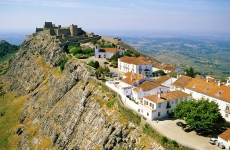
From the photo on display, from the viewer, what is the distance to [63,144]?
60.3 m

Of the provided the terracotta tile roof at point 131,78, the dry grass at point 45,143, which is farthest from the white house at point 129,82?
the dry grass at point 45,143

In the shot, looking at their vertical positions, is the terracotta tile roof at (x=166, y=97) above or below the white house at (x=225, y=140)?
above

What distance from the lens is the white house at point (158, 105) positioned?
46156mm

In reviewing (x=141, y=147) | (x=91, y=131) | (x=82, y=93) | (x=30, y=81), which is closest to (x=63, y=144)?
(x=91, y=131)

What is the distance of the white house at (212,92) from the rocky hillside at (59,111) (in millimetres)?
17481

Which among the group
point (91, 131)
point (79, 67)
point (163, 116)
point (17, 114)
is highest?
point (79, 67)

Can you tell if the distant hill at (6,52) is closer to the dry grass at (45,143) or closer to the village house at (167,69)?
the dry grass at (45,143)

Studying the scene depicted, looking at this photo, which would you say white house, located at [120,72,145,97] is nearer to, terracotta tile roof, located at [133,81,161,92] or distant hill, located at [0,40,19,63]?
terracotta tile roof, located at [133,81,161,92]

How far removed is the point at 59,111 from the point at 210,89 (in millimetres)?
43729

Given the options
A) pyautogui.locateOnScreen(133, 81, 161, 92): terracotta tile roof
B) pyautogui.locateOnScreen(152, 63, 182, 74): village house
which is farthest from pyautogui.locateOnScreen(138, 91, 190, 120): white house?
pyautogui.locateOnScreen(152, 63, 182, 74): village house

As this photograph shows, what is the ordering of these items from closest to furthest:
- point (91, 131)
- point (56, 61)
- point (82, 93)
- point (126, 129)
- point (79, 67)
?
point (126, 129) < point (91, 131) < point (82, 93) < point (79, 67) < point (56, 61)

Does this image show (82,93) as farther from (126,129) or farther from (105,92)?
(126,129)

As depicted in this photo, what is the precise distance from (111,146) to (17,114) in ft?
169

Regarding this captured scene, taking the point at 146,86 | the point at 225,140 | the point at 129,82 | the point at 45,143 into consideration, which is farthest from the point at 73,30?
the point at 225,140
